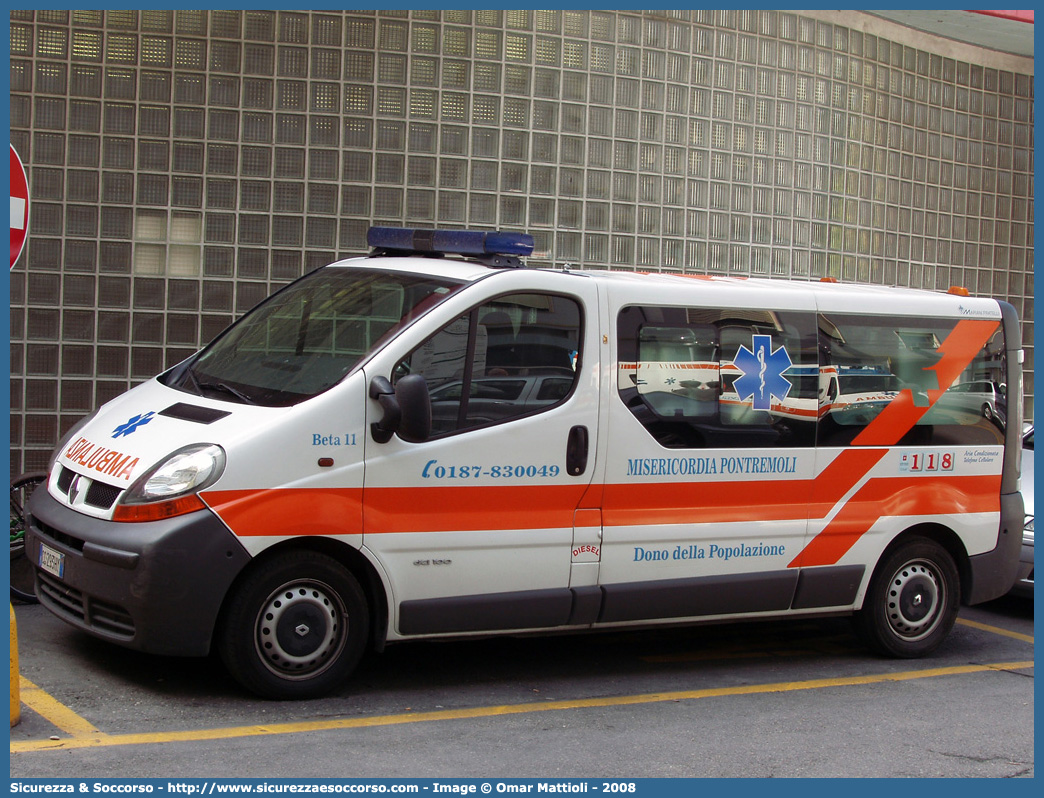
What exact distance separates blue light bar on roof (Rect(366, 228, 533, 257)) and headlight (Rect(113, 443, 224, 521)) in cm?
168

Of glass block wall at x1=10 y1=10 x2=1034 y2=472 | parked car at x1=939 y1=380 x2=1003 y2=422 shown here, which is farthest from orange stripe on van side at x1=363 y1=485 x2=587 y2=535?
glass block wall at x1=10 y1=10 x2=1034 y2=472

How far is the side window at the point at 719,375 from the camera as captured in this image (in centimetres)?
610

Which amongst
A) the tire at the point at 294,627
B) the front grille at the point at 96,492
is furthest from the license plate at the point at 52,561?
the tire at the point at 294,627

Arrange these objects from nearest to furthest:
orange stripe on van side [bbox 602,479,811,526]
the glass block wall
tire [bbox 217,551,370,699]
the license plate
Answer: tire [bbox 217,551,370,699], the license plate, orange stripe on van side [bbox 602,479,811,526], the glass block wall

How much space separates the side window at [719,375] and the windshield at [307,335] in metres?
1.01

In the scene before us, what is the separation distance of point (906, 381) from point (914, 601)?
1255mm

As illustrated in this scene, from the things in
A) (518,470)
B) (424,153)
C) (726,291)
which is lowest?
(518,470)

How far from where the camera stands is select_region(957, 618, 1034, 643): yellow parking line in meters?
7.73

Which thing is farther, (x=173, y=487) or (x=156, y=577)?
(x=173, y=487)

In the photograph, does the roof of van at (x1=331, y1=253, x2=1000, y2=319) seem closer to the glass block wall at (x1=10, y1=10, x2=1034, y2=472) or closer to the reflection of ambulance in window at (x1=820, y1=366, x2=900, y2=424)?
the reflection of ambulance in window at (x1=820, y1=366, x2=900, y2=424)

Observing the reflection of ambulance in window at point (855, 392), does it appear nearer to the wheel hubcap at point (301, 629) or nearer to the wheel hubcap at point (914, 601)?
the wheel hubcap at point (914, 601)

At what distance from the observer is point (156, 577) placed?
5.09 metres

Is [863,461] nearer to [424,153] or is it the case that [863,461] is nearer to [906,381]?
[906,381]

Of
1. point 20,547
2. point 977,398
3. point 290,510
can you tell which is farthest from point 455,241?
point 20,547
